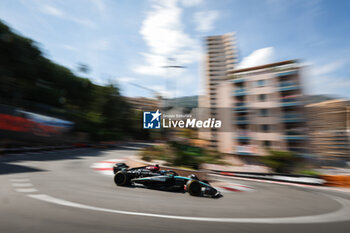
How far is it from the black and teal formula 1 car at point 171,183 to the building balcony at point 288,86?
23089 mm

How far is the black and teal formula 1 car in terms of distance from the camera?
699cm

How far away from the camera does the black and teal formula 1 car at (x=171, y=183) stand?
22.9 feet

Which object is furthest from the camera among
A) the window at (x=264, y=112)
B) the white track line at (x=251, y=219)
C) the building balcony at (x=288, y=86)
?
the window at (x=264, y=112)

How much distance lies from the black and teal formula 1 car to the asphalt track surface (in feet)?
0.78

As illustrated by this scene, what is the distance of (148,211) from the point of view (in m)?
5.21

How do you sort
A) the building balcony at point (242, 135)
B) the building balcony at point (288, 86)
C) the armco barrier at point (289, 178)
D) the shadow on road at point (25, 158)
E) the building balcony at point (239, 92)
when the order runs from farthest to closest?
the building balcony at point (239, 92) → the building balcony at point (242, 135) → the building balcony at point (288, 86) → the armco barrier at point (289, 178) → the shadow on road at point (25, 158)

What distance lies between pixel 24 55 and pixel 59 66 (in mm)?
11676

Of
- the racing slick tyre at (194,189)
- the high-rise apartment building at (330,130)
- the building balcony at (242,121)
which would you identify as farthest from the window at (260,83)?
the racing slick tyre at (194,189)

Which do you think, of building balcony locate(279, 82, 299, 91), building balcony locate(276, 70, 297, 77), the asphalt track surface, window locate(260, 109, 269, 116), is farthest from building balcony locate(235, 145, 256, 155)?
the asphalt track surface

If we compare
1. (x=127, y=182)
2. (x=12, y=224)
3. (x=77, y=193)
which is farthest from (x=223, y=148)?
(x=12, y=224)

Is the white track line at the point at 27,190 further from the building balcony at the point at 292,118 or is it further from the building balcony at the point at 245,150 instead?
the building balcony at the point at 292,118

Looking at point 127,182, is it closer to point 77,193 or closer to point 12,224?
point 77,193

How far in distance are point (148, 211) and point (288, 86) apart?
2631 cm

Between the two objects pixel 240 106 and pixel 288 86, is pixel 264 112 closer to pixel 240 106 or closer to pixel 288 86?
pixel 240 106
